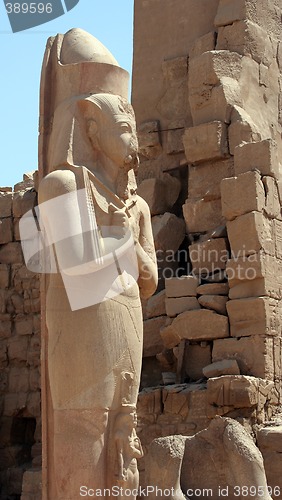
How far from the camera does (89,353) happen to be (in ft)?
14.5

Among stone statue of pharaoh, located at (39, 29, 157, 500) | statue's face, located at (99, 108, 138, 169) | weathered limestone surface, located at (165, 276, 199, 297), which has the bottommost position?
stone statue of pharaoh, located at (39, 29, 157, 500)

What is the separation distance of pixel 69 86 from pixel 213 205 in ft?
14.5

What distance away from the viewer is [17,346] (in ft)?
30.7

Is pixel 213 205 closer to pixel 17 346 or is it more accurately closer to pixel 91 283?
pixel 17 346

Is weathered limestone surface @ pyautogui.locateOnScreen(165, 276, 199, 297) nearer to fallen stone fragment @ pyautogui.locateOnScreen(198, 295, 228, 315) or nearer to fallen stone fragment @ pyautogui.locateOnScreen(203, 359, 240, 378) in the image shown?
fallen stone fragment @ pyautogui.locateOnScreen(198, 295, 228, 315)

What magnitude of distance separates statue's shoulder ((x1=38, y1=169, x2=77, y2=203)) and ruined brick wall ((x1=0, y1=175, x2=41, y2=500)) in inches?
188

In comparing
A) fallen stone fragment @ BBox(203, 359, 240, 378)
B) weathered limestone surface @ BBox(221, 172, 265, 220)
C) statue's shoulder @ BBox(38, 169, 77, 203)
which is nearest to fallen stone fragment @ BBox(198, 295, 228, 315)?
fallen stone fragment @ BBox(203, 359, 240, 378)

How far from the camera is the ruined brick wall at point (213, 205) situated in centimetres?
824

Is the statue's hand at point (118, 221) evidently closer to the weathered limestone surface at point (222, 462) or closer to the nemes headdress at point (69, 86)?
the nemes headdress at point (69, 86)

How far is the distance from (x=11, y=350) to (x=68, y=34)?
16.5ft

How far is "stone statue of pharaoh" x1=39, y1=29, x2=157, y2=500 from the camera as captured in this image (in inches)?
173

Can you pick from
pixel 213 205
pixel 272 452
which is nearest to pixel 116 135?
pixel 272 452

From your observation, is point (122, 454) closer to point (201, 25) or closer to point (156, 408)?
point (156, 408)

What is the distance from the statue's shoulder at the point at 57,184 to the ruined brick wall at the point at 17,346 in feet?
15.7
